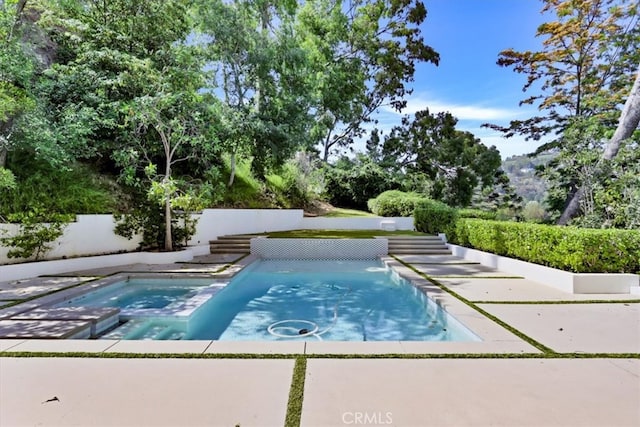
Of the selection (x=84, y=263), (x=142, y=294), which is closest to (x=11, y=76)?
(x=84, y=263)

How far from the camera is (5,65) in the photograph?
6133 millimetres

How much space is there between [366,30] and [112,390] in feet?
69.4

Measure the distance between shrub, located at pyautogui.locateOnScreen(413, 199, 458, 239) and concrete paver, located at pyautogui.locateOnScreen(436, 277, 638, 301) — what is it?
4864mm

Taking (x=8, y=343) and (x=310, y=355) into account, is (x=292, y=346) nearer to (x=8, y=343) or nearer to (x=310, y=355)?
(x=310, y=355)

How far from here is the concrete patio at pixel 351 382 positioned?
6.70 ft

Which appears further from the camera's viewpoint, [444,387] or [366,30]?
[366,30]

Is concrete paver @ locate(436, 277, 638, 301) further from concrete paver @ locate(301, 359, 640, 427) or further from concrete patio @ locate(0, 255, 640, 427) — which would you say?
concrete paver @ locate(301, 359, 640, 427)

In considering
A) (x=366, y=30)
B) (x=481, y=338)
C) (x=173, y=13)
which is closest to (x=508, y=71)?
(x=366, y=30)

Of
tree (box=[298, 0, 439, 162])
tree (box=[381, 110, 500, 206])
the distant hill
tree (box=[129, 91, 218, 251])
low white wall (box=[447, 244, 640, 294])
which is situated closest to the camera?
low white wall (box=[447, 244, 640, 294])

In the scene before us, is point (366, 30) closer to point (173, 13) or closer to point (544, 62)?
point (544, 62)

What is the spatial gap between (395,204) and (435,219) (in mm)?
4120

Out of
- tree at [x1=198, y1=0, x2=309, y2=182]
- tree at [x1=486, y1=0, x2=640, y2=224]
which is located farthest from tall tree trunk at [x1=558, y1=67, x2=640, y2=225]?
tree at [x1=198, y1=0, x2=309, y2=182]

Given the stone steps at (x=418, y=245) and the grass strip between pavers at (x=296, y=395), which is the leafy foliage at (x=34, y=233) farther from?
the stone steps at (x=418, y=245)

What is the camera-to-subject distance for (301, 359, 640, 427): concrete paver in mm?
2023
